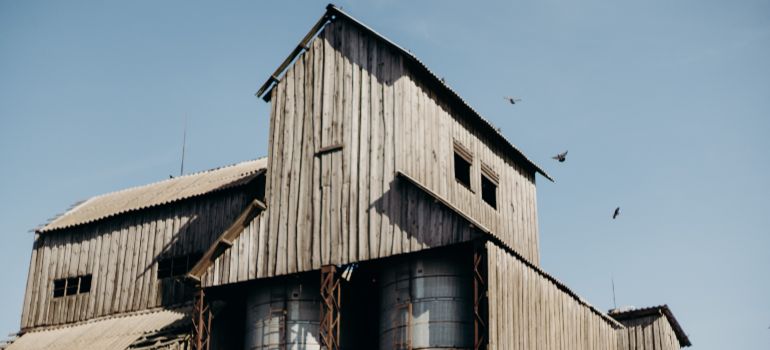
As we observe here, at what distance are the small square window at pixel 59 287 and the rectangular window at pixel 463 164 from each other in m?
22.4

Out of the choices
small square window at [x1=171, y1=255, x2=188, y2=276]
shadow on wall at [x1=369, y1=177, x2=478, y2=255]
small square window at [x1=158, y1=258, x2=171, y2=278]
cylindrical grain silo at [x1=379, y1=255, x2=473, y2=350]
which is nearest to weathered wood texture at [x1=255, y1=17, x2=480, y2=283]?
shadow on wall at [x1=369, y1=177, x2=478, y2=255]

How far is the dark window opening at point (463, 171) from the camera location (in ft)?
144

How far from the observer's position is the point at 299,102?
143 feet

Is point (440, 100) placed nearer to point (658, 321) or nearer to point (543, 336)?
point (543, 336)

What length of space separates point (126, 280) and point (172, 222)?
3.83 metres

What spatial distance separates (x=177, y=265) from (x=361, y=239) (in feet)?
42.8

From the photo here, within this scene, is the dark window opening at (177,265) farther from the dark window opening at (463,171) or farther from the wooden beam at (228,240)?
the dark window opening at (463,171)

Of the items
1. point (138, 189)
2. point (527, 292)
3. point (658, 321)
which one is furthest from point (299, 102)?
point (658, 321)

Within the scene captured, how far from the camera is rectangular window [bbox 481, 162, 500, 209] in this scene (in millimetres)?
45156

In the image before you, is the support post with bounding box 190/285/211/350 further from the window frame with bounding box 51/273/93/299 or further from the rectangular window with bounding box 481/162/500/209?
the rectangular window with bounding box 481/162/500/209

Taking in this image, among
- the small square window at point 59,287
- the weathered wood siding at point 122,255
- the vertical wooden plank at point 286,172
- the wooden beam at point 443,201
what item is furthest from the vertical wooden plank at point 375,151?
the small square window at point 59,287

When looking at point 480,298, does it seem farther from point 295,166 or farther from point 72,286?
point 72,286

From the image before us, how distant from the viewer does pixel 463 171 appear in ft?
146

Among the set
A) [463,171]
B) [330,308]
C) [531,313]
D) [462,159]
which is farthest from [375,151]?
[531,313]
